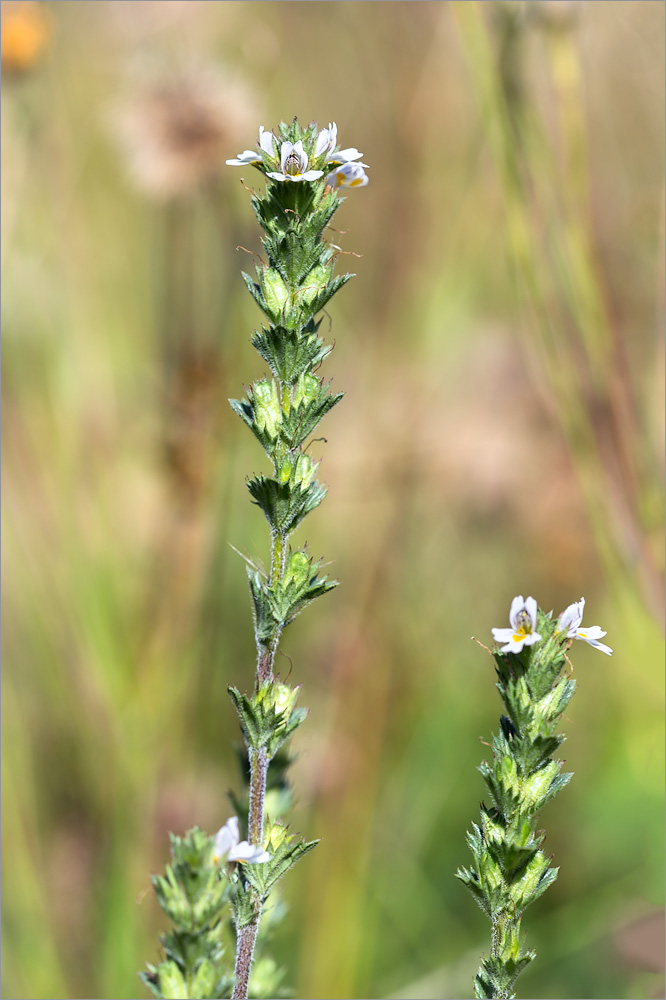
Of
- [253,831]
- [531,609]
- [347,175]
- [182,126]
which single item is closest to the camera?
[253,831]

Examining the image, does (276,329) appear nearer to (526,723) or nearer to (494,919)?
(526,723)

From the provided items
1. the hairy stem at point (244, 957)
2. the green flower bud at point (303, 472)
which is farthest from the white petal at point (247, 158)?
the hairy stem at point (244, 957)

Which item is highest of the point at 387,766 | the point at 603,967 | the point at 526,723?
the point at 387,766

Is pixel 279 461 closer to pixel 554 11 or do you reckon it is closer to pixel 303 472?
pixel 303 472

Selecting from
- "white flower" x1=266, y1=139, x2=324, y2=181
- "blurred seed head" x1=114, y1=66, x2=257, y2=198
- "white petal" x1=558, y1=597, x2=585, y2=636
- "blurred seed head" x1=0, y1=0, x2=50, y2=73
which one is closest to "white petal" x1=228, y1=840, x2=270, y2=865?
"white petal" x1=558, y1=597, x2=585, y2=636

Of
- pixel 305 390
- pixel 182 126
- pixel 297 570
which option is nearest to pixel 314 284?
pixel 305 390

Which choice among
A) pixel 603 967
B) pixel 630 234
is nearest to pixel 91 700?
pixel 603 967
